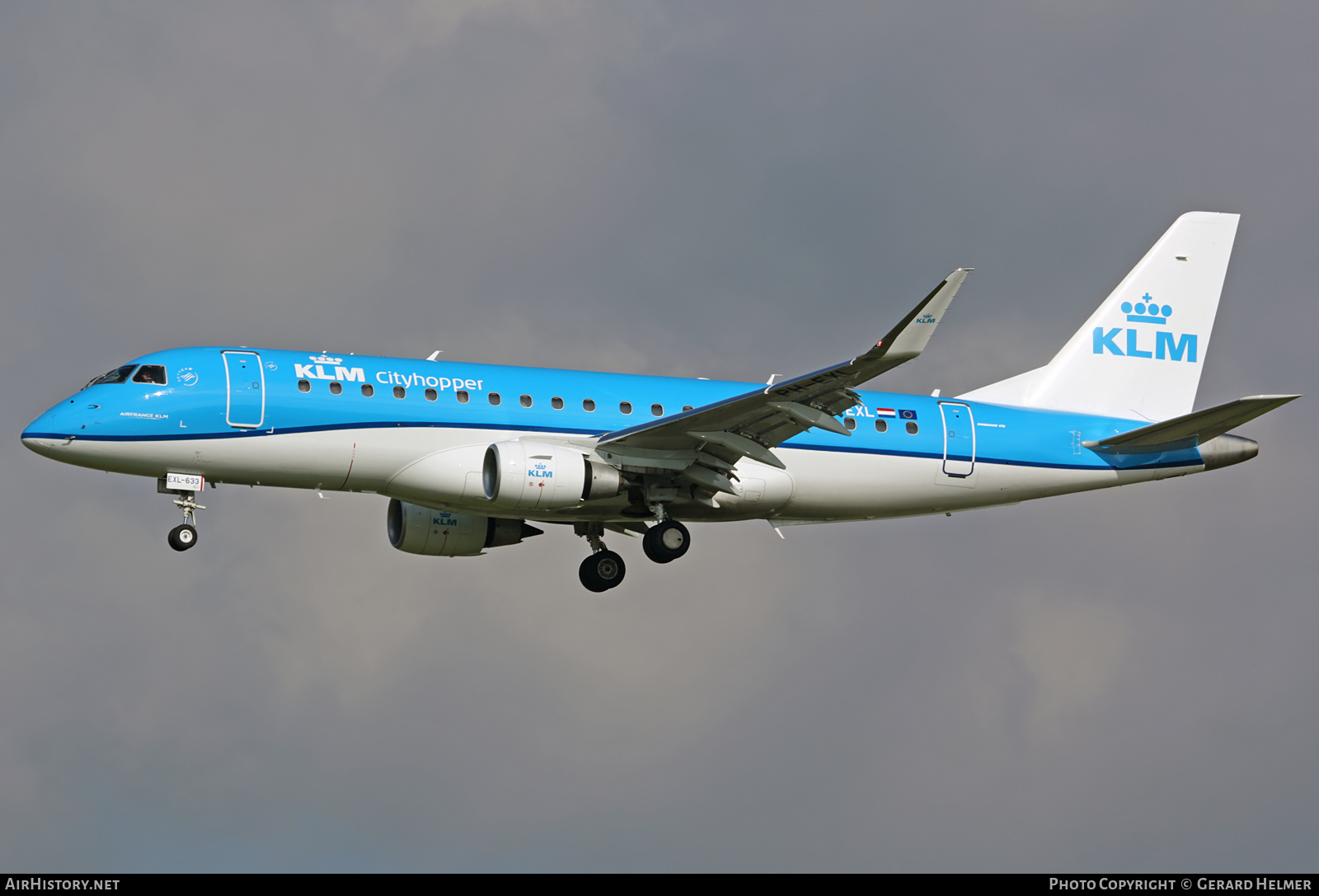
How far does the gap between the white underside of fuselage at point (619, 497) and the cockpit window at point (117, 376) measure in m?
1.55

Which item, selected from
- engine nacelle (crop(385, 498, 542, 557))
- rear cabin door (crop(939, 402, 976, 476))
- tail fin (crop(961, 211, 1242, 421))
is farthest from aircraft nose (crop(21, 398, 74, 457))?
tail fin (crop(961, 211, 1242, 421))

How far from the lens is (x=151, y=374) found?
38.0 metres

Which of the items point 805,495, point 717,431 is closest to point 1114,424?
point 805,495

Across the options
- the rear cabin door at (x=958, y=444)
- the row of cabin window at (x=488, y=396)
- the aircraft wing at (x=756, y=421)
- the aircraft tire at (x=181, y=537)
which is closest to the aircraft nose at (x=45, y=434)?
the aircraft tire at (x=181, y=537)

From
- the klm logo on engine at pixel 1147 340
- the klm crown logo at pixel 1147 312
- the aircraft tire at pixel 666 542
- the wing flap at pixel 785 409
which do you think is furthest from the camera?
the klm crown logo at pixel 1147 312

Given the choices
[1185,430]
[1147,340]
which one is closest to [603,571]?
[1185,430]

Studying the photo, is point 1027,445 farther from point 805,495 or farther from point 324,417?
point 324,417

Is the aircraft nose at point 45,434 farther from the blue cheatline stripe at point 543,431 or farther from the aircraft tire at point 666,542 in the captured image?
the aircraft tire at point 666,542

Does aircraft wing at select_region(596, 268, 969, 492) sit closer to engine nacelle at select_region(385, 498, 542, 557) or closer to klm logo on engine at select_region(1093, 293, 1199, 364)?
engine nacelle at select_region(385, 498, 542, 557)

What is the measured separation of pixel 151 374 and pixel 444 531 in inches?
354

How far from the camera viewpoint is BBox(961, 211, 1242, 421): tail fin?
46344 millimetres

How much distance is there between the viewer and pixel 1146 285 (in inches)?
1922

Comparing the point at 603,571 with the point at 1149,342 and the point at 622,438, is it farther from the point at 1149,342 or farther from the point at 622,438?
the point at 1149,342

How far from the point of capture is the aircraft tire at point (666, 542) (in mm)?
40844
